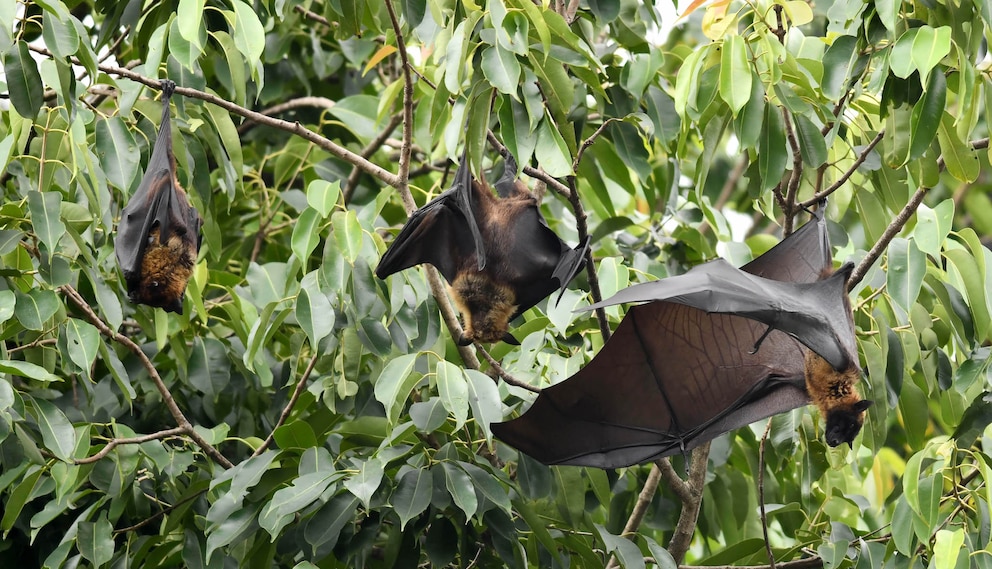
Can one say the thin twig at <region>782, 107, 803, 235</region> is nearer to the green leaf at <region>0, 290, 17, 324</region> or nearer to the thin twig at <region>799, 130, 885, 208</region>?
the thin twig at <region>799, 130, 885, 208</region>

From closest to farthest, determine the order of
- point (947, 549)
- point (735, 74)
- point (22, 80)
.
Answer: point (947, 549) < point (735, 74) < point (22, 80)

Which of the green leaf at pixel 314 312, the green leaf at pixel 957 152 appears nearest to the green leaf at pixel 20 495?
the green leaf at pixel 314 312

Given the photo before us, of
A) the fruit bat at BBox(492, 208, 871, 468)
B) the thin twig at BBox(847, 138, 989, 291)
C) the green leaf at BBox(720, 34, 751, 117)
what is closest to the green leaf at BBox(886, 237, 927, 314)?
the thin twig at BBox(847, 138, 989, 291)

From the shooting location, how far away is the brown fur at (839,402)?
373 centimetres

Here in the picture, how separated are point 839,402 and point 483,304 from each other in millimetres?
→ 1324

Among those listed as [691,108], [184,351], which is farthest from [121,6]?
[691,108]

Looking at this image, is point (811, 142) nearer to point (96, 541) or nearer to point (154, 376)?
point (154, 376)

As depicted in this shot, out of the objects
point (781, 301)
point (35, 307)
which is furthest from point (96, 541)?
point (781, 301)

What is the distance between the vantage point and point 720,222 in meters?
4.79

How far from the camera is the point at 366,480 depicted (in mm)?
3422

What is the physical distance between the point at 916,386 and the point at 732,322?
2.40 ft

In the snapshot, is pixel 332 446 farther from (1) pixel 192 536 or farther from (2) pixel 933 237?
(2) pixel 933 237

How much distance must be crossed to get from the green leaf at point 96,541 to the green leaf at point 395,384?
46.6 inches

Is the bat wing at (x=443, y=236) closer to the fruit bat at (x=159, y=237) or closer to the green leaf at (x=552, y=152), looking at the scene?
the green leaf at (x=552, y=152)
